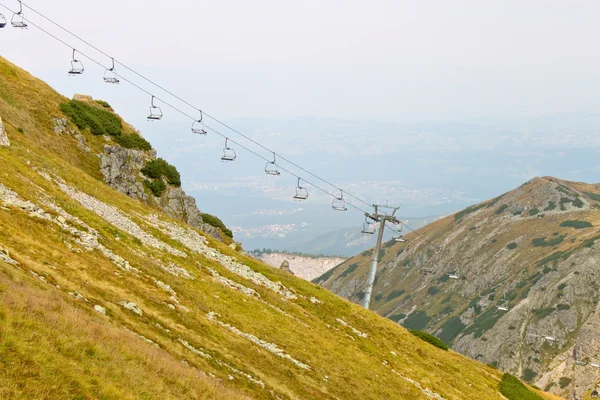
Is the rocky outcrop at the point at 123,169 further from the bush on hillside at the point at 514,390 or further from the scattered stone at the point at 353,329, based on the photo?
the bush on hillside at the point at 514,390

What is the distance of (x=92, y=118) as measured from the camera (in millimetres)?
75250

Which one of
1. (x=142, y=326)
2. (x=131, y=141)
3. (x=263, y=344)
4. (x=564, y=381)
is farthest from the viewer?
(x=564, y=381)

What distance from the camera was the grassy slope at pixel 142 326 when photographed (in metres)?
18.3

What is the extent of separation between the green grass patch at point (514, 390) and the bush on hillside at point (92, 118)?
5839 centimetres

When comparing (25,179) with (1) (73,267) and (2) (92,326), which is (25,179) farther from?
(2) (92,326)

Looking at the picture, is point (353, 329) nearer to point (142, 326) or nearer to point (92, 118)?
point (142, 326)

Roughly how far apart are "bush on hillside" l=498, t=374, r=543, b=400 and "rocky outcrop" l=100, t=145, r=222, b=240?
43518 mm

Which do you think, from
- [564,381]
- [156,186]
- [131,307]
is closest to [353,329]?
[131,307]

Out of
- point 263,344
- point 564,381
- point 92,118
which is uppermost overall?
point 92,118

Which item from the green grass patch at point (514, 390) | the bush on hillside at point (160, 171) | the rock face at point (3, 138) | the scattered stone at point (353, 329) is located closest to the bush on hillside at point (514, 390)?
the green grass patch at point (514, 390)

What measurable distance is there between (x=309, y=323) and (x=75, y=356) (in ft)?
102

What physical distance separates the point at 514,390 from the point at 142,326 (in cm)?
4218

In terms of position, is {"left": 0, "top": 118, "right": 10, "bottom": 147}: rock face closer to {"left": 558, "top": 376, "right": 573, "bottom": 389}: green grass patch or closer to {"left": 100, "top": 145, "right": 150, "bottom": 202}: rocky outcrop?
{"left": 100, "top": 145, "right": 150, "bottom": 202}: rocky outcrop

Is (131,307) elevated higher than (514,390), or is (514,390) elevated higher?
(131,307)
